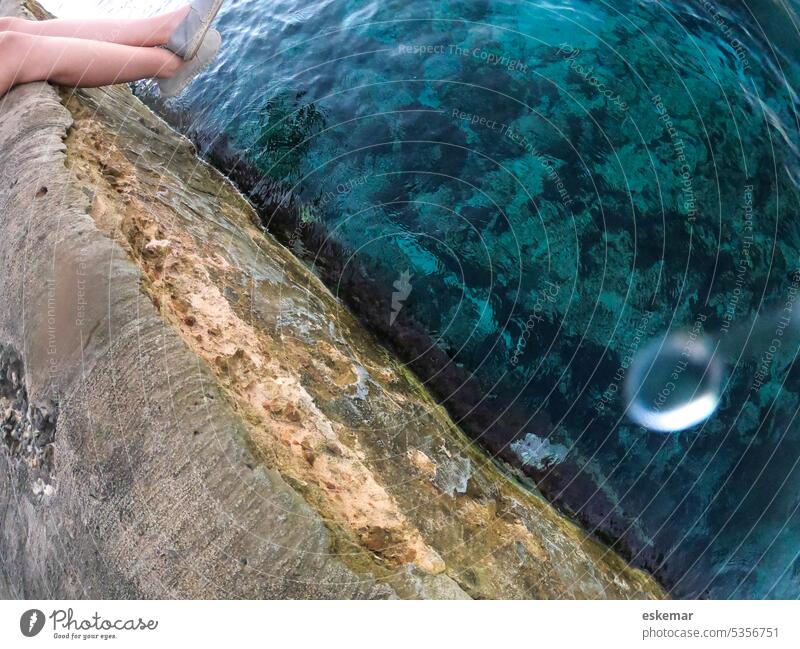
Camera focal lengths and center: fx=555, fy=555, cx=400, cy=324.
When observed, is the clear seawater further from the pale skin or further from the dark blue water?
the pale skin

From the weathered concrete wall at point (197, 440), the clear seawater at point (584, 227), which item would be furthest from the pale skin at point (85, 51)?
the clear seawater at point (584, 227)

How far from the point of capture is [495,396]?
8.16ft

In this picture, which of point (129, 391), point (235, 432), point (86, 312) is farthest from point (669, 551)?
point (86, 312)

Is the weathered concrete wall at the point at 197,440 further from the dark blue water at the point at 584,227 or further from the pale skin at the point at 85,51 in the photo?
the dark blue water at the point at 584,227

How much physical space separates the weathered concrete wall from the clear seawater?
336 millimetres

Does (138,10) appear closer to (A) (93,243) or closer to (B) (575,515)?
(A) (93,243)

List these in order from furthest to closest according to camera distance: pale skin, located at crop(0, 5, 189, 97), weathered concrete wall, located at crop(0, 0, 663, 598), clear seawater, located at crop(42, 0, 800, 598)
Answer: clear seawater, located at crop(42, 0, 800, 598) < pale skin, located at crop(0, 5, 189, 97) < weathered concrete wall, located at crop(0, 0, 663, 598)

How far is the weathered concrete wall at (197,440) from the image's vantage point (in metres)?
1.50

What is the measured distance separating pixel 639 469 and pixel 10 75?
3.07 metres

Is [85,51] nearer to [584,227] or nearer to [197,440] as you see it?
[197,440]

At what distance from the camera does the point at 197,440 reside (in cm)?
153

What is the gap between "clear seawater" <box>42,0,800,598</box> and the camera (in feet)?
7.89

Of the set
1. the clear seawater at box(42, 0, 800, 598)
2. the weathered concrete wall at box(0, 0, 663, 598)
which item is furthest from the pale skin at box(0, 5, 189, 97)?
the clear seawater at box(42, 0, 800, 598)

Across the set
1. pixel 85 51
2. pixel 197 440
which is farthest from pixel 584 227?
pixel 85 51
